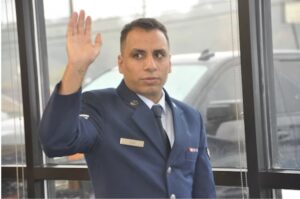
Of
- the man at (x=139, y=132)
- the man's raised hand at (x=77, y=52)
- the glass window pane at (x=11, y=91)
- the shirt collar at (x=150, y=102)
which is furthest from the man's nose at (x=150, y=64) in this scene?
the glass window pane at (x=11, y=91)

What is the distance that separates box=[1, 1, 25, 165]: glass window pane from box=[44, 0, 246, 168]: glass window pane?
594 mm

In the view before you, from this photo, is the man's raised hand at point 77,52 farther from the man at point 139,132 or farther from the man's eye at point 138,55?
the man's eye at point 138,55

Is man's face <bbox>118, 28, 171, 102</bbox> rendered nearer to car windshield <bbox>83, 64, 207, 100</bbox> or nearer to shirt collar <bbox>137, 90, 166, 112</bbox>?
shirt collar <bbox>137, 90, 166, 112</bbox>

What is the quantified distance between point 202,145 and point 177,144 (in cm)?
20

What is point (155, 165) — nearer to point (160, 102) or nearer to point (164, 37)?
point (160, 102)

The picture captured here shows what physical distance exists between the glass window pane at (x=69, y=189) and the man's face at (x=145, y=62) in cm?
145

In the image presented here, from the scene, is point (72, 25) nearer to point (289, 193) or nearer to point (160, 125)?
point (160, 125)

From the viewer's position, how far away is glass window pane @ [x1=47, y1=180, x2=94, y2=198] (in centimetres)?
312

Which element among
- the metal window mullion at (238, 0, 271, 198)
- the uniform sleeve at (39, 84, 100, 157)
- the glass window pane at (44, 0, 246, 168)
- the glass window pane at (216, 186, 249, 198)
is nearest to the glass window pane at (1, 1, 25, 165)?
the glass window pane at (44, 0, 246, 168)

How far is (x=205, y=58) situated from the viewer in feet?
9.30

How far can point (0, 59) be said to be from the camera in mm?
3197

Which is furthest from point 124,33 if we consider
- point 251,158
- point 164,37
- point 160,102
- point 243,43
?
point 251,158

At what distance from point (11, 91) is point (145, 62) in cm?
170

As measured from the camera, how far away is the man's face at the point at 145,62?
177 cm
